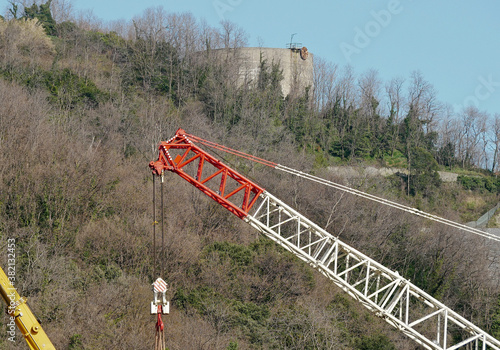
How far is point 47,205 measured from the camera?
96.8 feet

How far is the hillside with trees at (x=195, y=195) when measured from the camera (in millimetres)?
26781

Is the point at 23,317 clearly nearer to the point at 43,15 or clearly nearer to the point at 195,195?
the point at 195,195

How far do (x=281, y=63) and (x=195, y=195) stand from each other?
2873cm

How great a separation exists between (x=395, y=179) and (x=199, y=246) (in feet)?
94.4

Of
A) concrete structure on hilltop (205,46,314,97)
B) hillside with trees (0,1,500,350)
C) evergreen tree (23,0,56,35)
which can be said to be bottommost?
hillside with trees (0,1,500,350)

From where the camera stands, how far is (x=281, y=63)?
206 feet

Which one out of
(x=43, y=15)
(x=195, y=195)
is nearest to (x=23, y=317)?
(x=195, y=195)

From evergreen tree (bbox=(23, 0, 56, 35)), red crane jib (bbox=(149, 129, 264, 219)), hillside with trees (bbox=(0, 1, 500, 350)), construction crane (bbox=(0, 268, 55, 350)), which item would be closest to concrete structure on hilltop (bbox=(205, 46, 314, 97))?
hillside with trees (bbox=(0, 1, 500, 350))

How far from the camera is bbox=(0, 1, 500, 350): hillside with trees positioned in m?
26.8

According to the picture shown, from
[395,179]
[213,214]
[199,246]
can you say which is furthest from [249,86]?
[199,246]

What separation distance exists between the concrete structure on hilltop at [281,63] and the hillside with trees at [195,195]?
974mm

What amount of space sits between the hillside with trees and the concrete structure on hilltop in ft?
3.20

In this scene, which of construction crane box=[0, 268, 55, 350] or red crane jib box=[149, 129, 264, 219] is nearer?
construction crane box=[0, 268, 55, 350]

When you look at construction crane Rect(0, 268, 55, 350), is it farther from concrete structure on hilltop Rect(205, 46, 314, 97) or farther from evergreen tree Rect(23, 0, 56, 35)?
evergreen tree Rect(23, 0, 56, 35)
